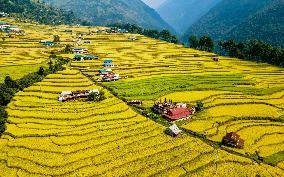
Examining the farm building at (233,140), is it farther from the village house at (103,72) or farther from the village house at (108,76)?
the village house at (103,72)

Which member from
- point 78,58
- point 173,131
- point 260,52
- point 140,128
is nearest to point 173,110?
point 140,128

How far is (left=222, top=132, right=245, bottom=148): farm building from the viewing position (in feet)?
185

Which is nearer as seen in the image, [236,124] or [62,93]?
[236,124]

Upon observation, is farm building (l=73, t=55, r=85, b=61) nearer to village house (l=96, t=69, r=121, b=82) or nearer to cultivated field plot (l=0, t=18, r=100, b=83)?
cultivated field plot (l=0, t=18, r=100, b=83)

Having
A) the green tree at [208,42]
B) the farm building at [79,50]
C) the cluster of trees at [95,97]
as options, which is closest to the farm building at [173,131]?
the cluster of trees at [95,97]

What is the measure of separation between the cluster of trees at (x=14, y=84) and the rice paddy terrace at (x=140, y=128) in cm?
135

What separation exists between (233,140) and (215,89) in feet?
98.5

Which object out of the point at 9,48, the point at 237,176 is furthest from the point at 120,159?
the point at 9,48

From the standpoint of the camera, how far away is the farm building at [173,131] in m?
57.9

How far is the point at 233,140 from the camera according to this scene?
56406 mm

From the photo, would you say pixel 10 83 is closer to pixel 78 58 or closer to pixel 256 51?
pixel 78 58

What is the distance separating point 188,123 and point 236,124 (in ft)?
28.1

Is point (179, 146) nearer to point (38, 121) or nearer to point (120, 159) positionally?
point (120, 159)

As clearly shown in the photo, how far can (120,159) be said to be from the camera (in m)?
50.0
